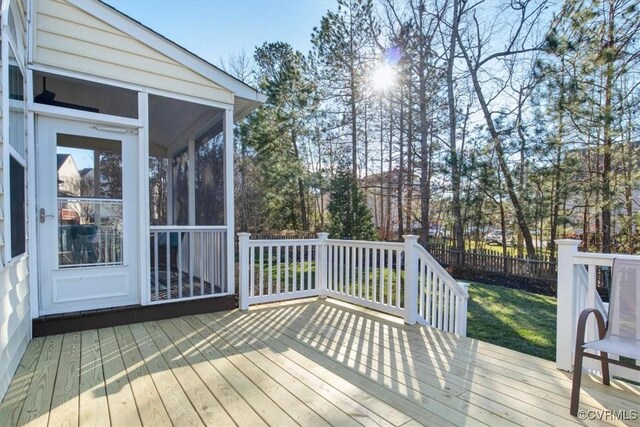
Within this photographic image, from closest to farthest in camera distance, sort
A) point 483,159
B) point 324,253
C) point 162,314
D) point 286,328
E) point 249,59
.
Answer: point 286,328 < point 162,314 < point 324,253 < point 483,159 < point 249,59

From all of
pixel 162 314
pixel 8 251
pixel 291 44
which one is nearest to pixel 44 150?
pixel 8 251

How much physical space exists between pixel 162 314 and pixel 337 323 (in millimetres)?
1906

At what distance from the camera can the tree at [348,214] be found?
11.2m

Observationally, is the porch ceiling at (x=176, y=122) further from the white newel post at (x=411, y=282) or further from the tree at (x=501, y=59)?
the tree at (x=501, y=59)

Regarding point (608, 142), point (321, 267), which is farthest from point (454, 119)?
point (321, 267)

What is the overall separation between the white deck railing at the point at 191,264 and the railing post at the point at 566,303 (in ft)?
11.1

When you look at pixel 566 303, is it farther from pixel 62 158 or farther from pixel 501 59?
pixel 501 59

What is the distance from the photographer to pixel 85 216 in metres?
3.51

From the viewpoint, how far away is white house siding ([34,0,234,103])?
321 cm

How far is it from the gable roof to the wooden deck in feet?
9.15

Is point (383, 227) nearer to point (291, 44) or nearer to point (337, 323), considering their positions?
point (291, 44)

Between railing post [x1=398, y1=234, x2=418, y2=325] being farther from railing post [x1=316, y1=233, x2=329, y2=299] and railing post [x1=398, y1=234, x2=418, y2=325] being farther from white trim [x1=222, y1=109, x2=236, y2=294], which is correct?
white trim [x1=222, y1=109, x2=236, y2=294]

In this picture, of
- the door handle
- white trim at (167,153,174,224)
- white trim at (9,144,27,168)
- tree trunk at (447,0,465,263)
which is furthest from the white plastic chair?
tree trunk at (447,0,465,263)

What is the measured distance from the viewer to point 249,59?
48.6 feet
